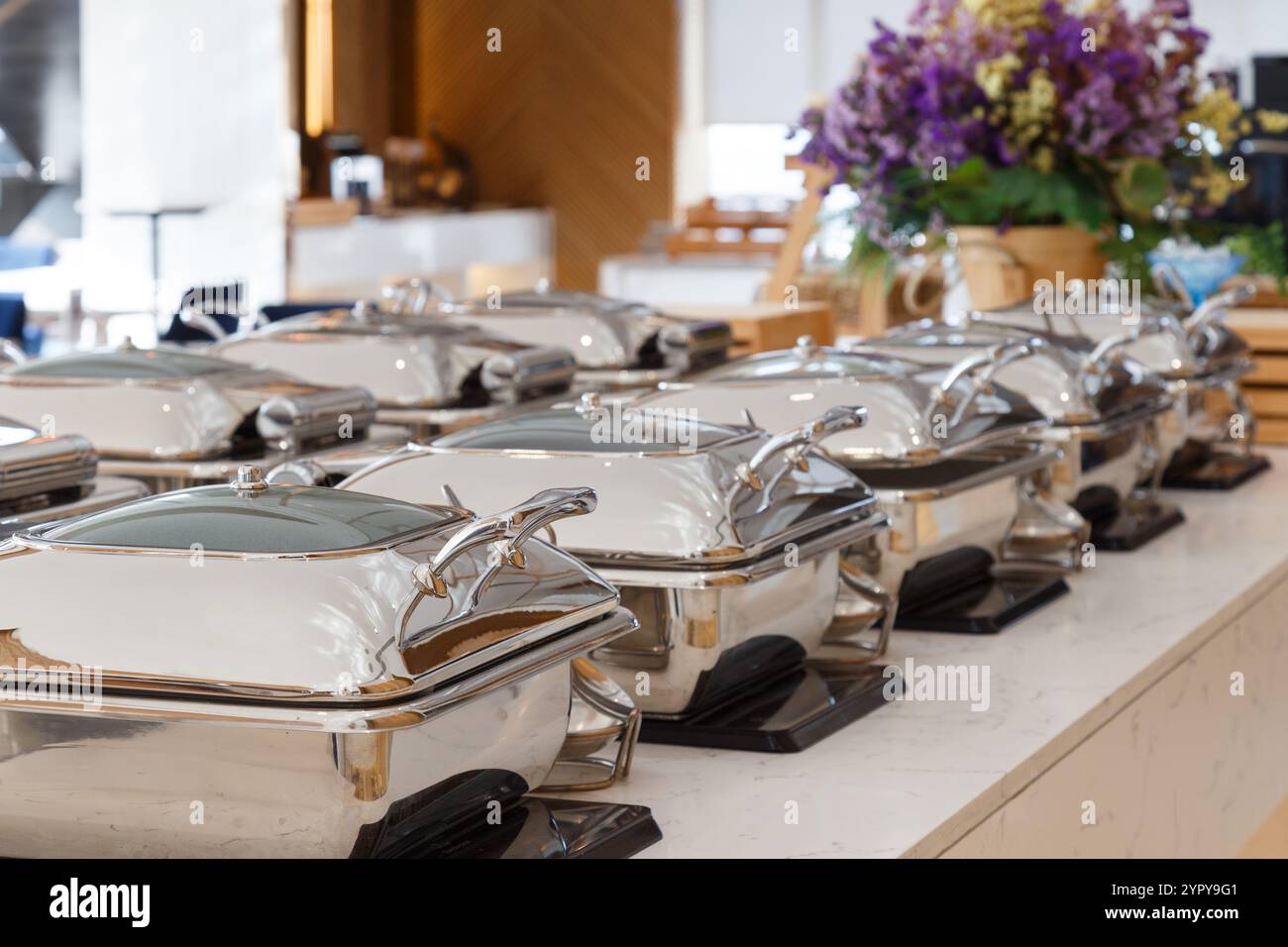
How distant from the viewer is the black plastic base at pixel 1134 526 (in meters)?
1.88

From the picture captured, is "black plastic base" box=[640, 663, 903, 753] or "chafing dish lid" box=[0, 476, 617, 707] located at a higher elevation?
"chafing dish lid" box=[0, 476, 617, 707]

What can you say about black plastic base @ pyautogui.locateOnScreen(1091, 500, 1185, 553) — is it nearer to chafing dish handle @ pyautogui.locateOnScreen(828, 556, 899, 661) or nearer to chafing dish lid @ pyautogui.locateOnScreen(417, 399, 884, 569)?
chafing dish handle @ pyautogui.locateOnScreen(828, 556, 899, 661)

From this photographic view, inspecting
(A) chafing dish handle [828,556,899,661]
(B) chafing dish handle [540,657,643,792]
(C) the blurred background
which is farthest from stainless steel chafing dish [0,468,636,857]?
(C) the blurred background

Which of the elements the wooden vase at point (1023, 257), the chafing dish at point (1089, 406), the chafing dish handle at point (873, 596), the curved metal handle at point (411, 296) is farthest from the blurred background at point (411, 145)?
the chafing dish handle at point (873, 596)

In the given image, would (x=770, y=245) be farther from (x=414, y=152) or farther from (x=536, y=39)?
(x=536, y=39)

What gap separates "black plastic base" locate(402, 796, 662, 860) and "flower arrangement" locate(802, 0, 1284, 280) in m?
1.51

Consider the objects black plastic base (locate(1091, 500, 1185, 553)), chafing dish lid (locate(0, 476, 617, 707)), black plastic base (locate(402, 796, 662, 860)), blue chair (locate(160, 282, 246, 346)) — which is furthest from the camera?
blue chair (locate(160, 282, 246, 346))

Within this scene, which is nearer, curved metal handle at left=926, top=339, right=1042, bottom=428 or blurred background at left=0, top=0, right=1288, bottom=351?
curved metal handle at left=926, top=339, right=1042, bottom=428

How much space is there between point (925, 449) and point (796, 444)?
281mm

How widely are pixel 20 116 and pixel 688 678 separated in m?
6.19

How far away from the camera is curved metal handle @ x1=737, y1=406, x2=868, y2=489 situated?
3.80ft

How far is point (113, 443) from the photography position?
154 centimetres
